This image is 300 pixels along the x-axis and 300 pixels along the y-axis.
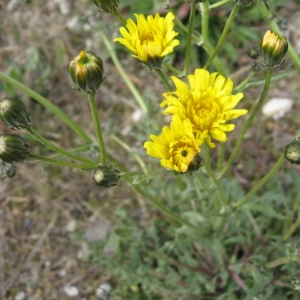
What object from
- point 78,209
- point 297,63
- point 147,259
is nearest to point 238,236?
point 147,259

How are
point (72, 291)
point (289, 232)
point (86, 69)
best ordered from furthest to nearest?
point (72, 291), point (289, 232), point (86, 69)

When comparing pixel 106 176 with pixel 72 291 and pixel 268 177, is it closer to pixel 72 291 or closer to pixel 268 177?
pixel 268 177

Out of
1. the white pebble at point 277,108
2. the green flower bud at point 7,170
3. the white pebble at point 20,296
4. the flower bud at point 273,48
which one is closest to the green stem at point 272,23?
the flower bud at point 273,48

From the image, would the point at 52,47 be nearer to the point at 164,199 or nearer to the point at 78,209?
the point at 78,209

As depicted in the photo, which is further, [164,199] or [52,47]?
[52,47]

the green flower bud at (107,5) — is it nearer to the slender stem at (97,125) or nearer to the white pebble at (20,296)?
the slender stem at (97,125)

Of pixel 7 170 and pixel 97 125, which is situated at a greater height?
pixel 97 125

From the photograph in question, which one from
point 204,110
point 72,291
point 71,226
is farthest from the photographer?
point 71,226

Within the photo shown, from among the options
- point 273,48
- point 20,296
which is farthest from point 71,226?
point 273,48

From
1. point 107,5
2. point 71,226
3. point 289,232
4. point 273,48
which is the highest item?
point 107,5
